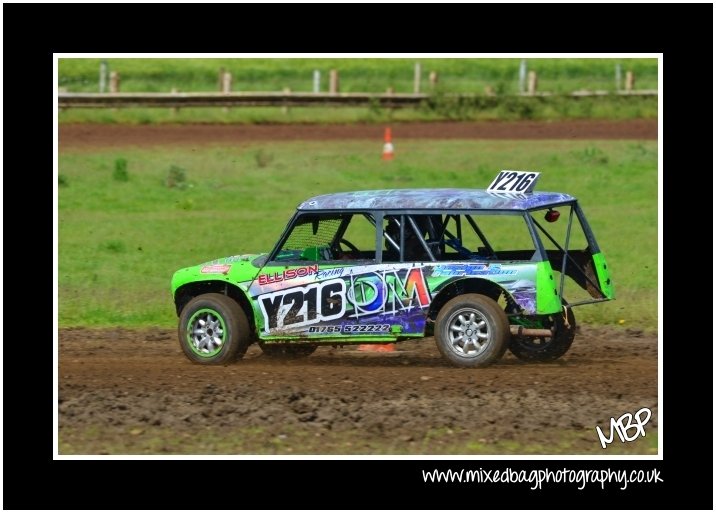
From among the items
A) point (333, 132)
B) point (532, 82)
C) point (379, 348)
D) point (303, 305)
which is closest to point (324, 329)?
point (303, 305)

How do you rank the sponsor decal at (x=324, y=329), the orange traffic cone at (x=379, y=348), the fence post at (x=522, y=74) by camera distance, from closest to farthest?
the sponsor decal at (x=324, y=329)
the orange traffic cone at (x=379, y=348)
the fence post at (x=522, y=74)

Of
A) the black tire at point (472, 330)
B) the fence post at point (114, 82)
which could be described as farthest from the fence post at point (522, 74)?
the black tire at point (472, 330)

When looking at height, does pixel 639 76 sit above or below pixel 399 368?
above

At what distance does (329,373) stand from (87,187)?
14.2 metres

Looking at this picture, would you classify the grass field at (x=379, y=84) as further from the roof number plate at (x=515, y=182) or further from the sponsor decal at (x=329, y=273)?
the sponsor decal at (x=329, y=273)

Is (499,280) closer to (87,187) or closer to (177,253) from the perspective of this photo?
(177,253)

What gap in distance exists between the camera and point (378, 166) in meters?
27.7

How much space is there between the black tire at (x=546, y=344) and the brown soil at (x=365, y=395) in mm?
142

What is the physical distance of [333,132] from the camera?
3216cm

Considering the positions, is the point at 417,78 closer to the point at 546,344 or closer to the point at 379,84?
the point at 379,84

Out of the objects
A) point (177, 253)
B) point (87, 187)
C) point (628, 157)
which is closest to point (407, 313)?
point (177, 253)

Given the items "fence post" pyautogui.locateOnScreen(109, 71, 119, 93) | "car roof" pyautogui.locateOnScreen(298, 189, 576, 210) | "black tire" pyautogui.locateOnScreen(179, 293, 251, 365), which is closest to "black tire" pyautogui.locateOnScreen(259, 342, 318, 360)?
"black tire" pyautogui.locateOnScreen(179, 293, 251, 365)

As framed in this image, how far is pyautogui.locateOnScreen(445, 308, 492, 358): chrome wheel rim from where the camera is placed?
12.9 m

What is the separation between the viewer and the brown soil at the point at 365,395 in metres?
11.1
